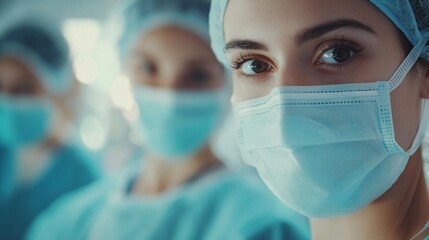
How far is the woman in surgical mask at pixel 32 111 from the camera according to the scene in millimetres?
1957

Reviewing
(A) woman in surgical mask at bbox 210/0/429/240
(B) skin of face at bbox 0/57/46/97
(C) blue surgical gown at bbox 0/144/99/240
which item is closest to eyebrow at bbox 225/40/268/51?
(A) woman in surgical mask at bbox 210/0/429/240

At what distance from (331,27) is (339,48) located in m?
0.04

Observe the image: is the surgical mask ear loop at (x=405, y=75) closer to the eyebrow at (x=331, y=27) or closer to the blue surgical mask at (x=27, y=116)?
the eyebrow at (x=331, y=27)

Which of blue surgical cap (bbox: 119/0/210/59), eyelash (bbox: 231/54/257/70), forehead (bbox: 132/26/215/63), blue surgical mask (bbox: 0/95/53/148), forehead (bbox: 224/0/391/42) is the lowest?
eyelash (bbox: 231/54/257/70)

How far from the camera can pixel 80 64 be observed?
6.26 feet

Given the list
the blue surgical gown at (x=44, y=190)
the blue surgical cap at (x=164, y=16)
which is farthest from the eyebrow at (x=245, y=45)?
the blue surgical gown at (x=44, y=190)

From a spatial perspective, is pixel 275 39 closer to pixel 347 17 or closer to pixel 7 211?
pixel 347 17

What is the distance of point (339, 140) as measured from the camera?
0.85 metres

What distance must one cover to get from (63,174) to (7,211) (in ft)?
0.96

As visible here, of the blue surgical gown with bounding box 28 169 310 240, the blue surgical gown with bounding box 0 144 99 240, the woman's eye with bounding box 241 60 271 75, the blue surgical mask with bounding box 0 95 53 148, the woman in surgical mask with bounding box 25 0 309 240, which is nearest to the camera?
the woman's eye with bounding box 241 60 271 75

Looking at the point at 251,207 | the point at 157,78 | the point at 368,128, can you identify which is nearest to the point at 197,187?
the point at 251,207

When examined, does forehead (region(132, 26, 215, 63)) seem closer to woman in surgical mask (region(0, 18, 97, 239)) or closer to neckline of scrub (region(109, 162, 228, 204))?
neckline of scrub (region(109, 162, 228, 204))

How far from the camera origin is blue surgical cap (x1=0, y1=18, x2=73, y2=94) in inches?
77.4

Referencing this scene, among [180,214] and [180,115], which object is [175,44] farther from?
[180,214]
